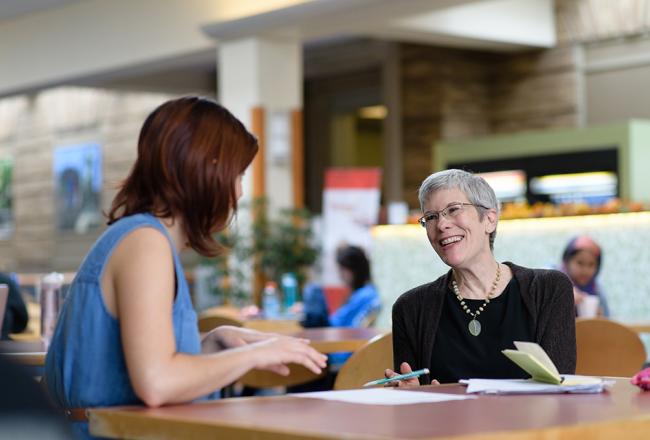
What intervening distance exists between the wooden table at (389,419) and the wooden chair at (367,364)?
108cm

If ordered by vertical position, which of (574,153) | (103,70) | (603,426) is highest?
(103,70)

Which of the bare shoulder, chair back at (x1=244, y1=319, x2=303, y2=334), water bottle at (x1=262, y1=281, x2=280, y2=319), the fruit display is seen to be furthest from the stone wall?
the bare shoulder

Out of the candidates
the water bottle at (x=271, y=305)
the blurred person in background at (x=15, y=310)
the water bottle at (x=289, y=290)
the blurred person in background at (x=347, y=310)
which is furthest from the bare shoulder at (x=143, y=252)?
the water bottle at (x=289, y=290)

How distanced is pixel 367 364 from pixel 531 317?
1.79 ft

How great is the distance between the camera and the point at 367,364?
10.4 feet

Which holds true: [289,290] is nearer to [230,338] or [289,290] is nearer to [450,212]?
[450,212]

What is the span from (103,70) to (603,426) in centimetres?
1138

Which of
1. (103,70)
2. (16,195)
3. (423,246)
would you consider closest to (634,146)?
(423,246)

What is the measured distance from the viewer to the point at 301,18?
10.3 metres

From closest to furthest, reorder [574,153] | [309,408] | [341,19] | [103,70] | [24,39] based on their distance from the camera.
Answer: [309,408] → [341,19] → [574,153] → [103,70] → [24,39]

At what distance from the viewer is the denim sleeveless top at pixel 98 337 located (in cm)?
199

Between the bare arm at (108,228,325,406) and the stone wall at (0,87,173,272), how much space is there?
13.6 m

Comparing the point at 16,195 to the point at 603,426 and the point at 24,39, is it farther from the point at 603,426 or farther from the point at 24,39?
the point at 603,426

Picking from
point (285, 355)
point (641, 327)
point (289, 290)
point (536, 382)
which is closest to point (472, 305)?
point (536, 382)
